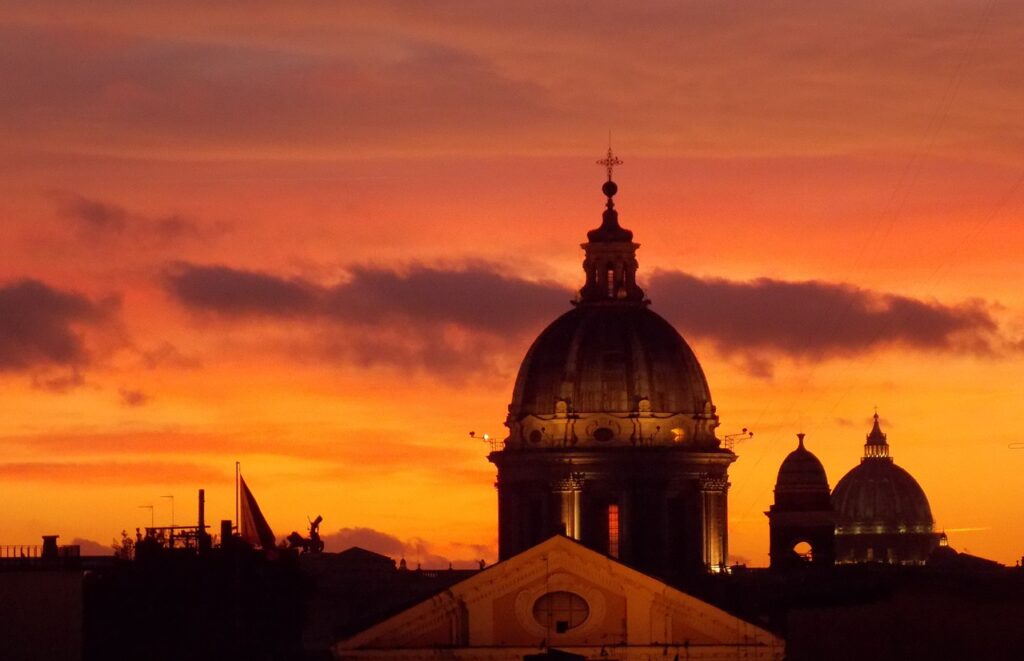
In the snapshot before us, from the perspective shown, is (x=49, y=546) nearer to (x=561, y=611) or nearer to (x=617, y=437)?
(x=561, y=611)

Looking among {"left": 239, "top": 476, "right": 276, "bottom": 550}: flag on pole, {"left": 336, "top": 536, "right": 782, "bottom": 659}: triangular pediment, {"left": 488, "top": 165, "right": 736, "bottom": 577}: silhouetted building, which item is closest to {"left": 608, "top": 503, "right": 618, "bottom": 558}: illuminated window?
{"left": 488, "top": 165, "right": 736, "bottom": 577}: silhouetted building

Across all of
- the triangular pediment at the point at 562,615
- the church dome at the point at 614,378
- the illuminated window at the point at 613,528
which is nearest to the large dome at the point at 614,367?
the church dome at the point at 614,378

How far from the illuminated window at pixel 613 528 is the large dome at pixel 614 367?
4.98m

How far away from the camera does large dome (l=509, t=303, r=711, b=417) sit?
191m

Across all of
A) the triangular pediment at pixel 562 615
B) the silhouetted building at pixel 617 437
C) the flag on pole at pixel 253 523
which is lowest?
the triangular pediment at pixel 562 615

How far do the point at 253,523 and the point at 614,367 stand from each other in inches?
2004

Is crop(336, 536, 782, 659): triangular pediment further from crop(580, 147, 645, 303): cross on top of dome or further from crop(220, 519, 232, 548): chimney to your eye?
crop(580, 147, 645, 303): cross on top of dome

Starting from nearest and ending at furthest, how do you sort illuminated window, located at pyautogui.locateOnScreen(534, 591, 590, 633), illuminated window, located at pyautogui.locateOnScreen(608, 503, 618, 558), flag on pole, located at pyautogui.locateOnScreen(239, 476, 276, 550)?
1. illuminated window, located at pyautogui.locateOnScreen(534, 591, 590, 633)
2. flag on pole, located at pyautogui.locateOnScreen(239, 476, 276, 550)
3. illuminated window, located at pyautogui.locateOnScreen(608, 503, 618, 558)

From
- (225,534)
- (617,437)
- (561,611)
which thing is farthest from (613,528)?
(561,611)

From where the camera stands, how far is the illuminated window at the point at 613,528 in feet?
622

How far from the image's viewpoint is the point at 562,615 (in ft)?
350

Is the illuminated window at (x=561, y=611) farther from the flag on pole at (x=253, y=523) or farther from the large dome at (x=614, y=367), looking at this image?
the large dome at (x=614, y=367)

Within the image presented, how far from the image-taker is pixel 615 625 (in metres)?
106

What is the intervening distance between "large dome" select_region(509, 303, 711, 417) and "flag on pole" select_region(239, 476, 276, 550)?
48793 mm
